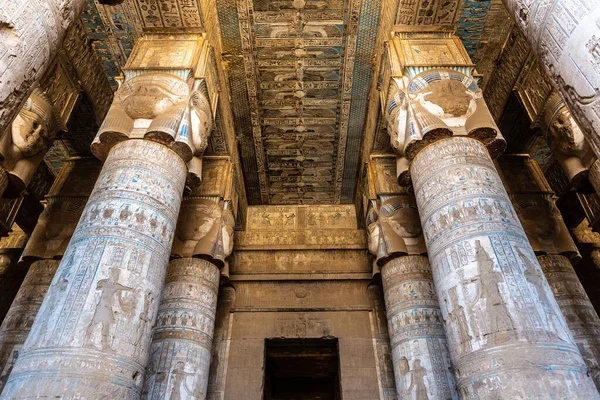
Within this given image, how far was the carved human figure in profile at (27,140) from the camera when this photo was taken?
5055 mm

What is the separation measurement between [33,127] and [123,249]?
2954mm

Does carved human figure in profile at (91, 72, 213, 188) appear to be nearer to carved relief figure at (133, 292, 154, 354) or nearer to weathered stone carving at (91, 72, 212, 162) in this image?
weathered stone carving at (91, 72, 212, 162)

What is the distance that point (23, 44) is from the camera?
8.42 ft

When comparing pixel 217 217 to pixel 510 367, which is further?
pixel 217 217

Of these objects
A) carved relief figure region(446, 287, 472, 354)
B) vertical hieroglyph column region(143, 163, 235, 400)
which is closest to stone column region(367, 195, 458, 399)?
carved relief figure region(446, 287, 472, 354)

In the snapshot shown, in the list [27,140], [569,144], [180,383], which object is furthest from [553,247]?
[27,140]

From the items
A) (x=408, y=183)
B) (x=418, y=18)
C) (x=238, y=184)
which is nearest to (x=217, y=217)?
(x=238, y=184)

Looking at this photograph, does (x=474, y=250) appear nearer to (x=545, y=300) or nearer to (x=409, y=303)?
(x=545, y=300)

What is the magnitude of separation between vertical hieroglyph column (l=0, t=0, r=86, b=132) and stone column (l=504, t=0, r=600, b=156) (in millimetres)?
3412

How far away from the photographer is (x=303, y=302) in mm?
7336

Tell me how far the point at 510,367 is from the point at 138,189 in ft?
11.5

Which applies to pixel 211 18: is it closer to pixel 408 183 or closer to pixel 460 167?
pixel 408 183

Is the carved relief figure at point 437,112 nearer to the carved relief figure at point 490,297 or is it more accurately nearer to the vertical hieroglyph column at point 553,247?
the carved relief figure at point 490,297

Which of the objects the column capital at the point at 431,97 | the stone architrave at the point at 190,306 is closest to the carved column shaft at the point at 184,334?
the stone architrave at the point at 190,306
